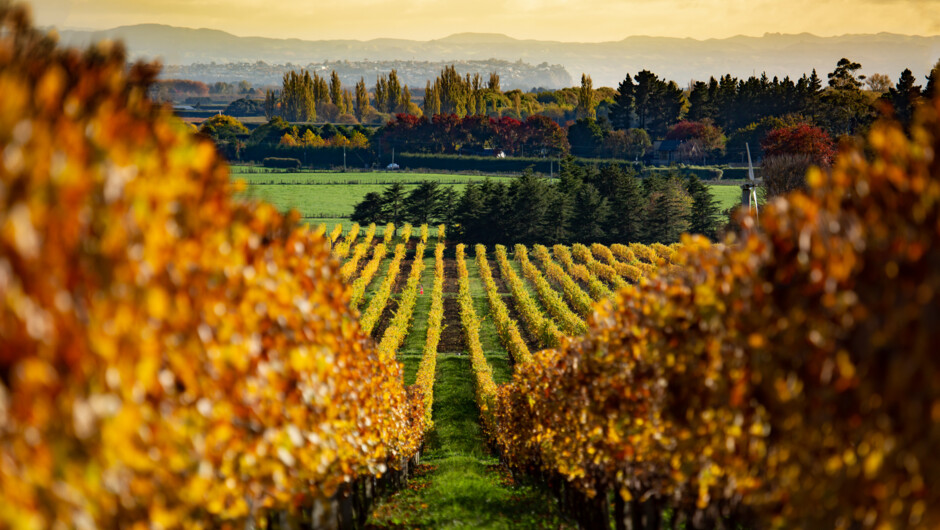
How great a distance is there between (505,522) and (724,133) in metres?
172

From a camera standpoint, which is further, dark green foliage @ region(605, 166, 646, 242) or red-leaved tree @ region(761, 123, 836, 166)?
Result: dark green foliage @ region(605, 166, 646, 242)

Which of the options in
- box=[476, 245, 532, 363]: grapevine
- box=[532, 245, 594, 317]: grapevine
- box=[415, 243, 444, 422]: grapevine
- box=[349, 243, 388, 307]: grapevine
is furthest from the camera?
box=[349, 243, 388, 307]: grapevine

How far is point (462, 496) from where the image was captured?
79.2 feet

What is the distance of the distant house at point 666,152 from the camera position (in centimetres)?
17234

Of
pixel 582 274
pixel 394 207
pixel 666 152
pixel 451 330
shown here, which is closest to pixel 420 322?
pixel 451 330

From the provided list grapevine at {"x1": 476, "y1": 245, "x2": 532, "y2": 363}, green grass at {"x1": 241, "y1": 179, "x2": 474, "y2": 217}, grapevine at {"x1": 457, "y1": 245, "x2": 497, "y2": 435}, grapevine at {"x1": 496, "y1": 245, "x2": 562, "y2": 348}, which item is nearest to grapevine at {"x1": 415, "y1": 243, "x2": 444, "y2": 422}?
grapevine at {"x1": 457, "y1": 245, "x2": 497, "y2": 435}

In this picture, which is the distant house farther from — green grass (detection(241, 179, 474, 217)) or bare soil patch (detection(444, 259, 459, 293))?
bare soil patch (detection(444, 259, 459, 293))

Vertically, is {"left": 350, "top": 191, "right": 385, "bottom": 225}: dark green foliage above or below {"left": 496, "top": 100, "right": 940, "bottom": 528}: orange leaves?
below

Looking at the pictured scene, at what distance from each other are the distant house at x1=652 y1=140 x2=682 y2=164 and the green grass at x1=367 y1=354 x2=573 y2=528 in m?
138

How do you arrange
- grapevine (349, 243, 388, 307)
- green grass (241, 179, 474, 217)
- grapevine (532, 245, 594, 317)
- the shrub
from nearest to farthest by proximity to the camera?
grapevine (532, 245, 594, 317)
grapevine (349, 243, 388, 307)
green grass (241, 179, 474, 217)
the shrub

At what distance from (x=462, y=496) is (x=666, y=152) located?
161 meters

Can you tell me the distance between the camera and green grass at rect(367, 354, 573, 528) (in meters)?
21.1

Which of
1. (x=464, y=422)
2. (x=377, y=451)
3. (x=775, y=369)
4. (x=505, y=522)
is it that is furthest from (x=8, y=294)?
(x=464, y=422)

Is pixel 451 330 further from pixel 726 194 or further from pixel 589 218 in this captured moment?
pixel 726 194
